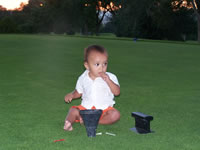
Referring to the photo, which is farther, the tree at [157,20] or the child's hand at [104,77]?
the tree at [157,20]

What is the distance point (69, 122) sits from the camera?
3934 mm

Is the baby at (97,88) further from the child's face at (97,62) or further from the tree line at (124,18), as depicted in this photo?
the tree line at (124,18)

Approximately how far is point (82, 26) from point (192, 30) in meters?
25.5

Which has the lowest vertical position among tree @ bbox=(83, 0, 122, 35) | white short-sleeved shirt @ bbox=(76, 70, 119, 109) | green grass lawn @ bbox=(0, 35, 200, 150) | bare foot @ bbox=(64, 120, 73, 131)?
green grass lawn @ bbox=(0, 35, 200, 150)

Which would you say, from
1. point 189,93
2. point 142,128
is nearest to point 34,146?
point 142,128

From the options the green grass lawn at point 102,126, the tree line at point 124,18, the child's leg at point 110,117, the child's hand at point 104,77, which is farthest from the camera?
the tree line at point 124,18

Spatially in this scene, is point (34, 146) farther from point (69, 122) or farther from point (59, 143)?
point (69, 122)

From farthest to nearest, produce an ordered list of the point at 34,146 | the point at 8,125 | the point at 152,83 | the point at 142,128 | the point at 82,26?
the point at 82,26 < the point at 152,83 < the point at 8,125 < the point at 142,128 < the point at 34,146

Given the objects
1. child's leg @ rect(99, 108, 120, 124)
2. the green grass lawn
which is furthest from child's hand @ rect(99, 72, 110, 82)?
the green grass lawn

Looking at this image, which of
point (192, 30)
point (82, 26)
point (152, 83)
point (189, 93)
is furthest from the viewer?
point (82, 26)

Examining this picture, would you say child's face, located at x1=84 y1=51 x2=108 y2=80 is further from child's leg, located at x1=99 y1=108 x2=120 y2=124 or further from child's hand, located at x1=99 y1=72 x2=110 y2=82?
child's leg, located at x1=99 y1=108 x2=120 y2=124

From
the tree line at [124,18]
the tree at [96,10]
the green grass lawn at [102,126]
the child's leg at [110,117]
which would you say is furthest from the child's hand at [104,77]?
the tree at [96,10]

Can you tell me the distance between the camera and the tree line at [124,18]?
4897cm

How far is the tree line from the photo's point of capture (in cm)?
4897
